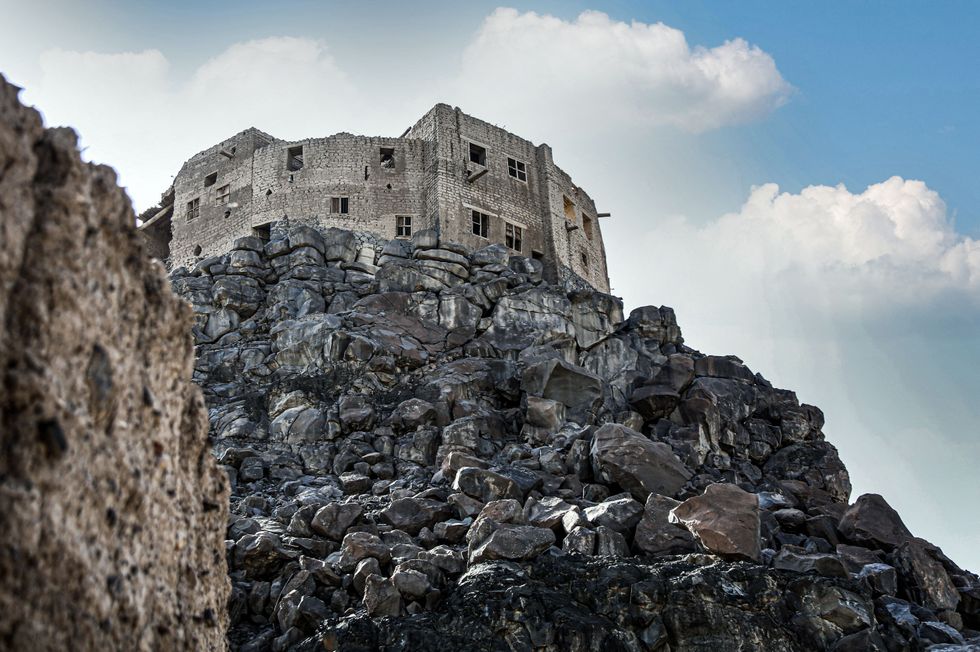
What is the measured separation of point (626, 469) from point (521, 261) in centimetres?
1446

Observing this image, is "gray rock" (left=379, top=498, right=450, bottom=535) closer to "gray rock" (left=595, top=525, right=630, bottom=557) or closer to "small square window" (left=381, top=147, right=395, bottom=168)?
"gray rock" (left=595, top=525, right=630, bottom=557)

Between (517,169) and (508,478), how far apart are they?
21.2 meters

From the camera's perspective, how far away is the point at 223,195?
122 feet

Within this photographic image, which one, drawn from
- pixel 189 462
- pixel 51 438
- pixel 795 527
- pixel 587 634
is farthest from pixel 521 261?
pixel 51 438

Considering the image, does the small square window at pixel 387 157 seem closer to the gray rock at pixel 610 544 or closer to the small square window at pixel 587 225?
the small square window at pixel 587 225

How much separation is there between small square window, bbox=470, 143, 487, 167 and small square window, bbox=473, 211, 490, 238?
108 inches

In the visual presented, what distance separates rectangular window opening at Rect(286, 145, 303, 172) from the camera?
120ft

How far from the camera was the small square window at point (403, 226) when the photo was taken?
3516 cm

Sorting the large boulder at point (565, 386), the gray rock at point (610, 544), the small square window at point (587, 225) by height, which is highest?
the small square window at point (587, 225)

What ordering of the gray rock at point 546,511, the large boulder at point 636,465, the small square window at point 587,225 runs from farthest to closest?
the small square window at point 587,225 < the large boulder at point 636,465 < the gray rock at point 546,511

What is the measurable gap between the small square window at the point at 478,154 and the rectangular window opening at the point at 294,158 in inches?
281

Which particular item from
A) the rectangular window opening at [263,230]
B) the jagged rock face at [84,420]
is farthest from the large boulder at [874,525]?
the rectangular window opening at [263,230]

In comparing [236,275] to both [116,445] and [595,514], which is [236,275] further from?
[116,445]

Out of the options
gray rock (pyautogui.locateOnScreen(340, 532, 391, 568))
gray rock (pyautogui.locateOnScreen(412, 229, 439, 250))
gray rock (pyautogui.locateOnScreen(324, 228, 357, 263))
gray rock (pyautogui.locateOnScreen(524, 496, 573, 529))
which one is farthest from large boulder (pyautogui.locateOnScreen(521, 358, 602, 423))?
gray rock (pyautogui.locateOnScreen(340, 532, 391, 568))
